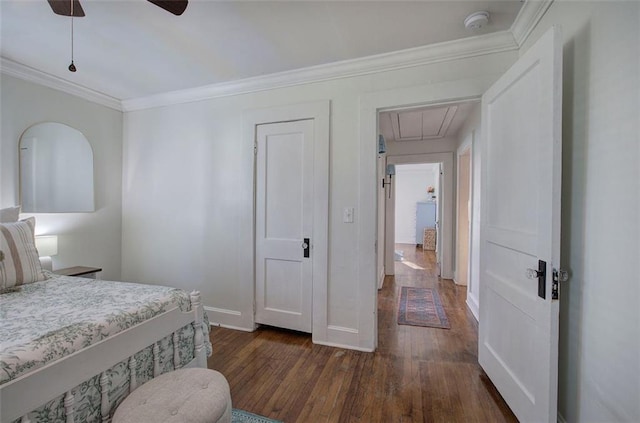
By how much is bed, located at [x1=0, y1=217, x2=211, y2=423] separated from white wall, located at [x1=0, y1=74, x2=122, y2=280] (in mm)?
1130

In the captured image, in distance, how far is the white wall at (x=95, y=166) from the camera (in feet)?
7.90

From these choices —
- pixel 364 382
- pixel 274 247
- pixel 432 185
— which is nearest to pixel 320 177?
pixel 274 247

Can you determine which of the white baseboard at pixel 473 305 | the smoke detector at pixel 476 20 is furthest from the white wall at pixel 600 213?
the white baseboard at pixel 473 305

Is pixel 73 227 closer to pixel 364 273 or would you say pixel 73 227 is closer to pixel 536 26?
pixel 364 273

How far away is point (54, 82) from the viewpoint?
2.66 meters

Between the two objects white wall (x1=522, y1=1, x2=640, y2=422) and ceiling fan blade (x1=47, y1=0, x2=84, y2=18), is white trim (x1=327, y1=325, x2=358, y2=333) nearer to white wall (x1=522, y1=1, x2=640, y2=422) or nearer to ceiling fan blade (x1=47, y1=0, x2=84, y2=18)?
white wall (x1=522, y1=1, x2=640, y2=422)

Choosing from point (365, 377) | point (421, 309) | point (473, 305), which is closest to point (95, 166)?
point (365, 377)

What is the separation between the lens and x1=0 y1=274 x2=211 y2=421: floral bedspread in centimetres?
95

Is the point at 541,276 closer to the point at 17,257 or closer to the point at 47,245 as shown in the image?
the point at 17,257

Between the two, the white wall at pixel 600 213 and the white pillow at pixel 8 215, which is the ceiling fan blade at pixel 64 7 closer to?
the white pillow at pixel 8 215

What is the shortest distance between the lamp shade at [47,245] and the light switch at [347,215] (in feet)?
8.95

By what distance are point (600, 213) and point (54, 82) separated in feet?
14.2

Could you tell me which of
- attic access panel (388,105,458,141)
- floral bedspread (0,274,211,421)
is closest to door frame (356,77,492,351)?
attic access panel (388,105,458,141)

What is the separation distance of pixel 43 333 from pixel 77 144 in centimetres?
267
